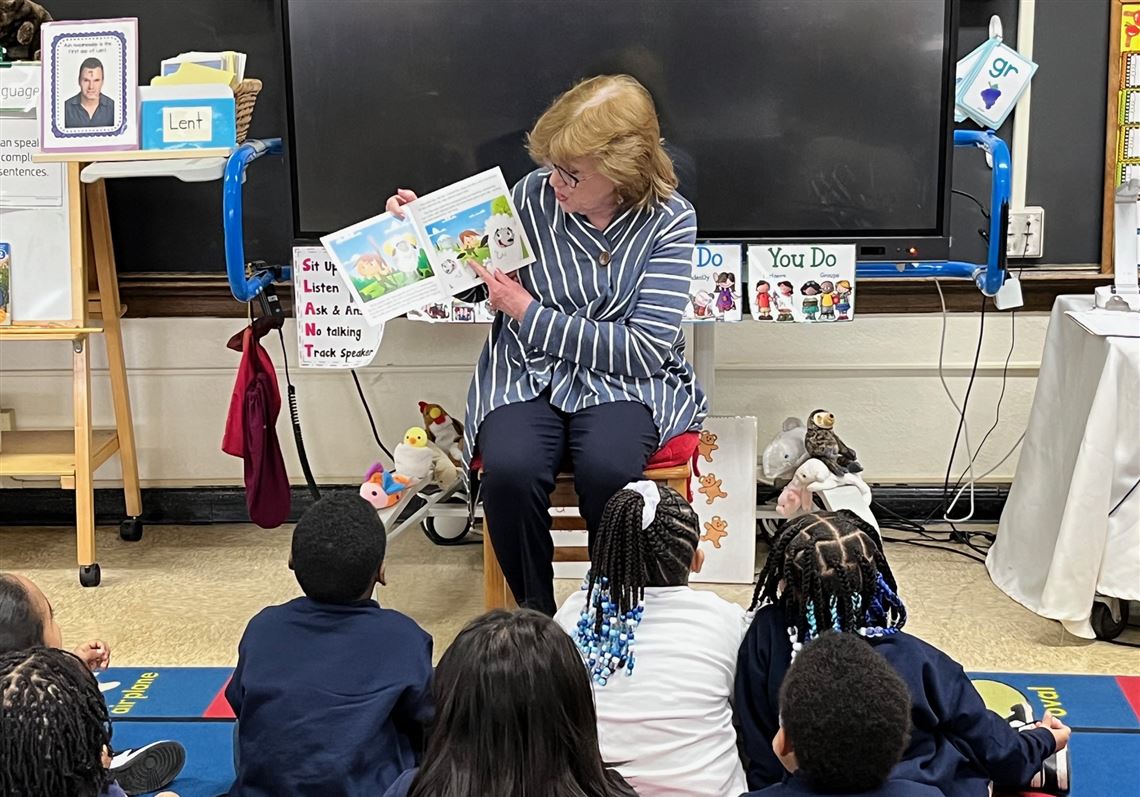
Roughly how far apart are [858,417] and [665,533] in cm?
160

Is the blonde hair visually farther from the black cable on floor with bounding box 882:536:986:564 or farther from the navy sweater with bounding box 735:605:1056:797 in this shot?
the black cable on floor with bounding box 882:536:986:564

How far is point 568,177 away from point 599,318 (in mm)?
259

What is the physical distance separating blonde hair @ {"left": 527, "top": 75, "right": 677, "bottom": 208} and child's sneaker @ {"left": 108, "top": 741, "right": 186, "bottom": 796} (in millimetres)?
1175

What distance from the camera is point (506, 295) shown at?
2.32m

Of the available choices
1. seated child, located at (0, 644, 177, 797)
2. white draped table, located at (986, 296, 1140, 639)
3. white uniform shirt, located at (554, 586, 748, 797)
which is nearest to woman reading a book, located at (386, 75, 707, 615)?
white uniform shirt, located at (554, 586, 748, 797)

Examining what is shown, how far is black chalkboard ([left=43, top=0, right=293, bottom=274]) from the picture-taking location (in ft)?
10.1

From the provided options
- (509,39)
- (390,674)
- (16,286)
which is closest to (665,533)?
(390,674)

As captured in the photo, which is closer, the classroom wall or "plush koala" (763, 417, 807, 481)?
"plush koala" (763, 417, 807, 481)

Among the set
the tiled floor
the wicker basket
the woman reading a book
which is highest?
the wicker basket

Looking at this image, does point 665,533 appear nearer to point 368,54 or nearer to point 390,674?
point 390,674

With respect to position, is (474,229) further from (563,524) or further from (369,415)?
(369,415)

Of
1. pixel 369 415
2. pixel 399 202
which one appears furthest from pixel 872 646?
pixel 369 415

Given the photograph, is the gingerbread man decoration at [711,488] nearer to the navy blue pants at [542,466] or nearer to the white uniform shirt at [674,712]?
the navy blue pants at [542,466]

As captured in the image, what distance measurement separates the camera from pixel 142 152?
2.77 metres
